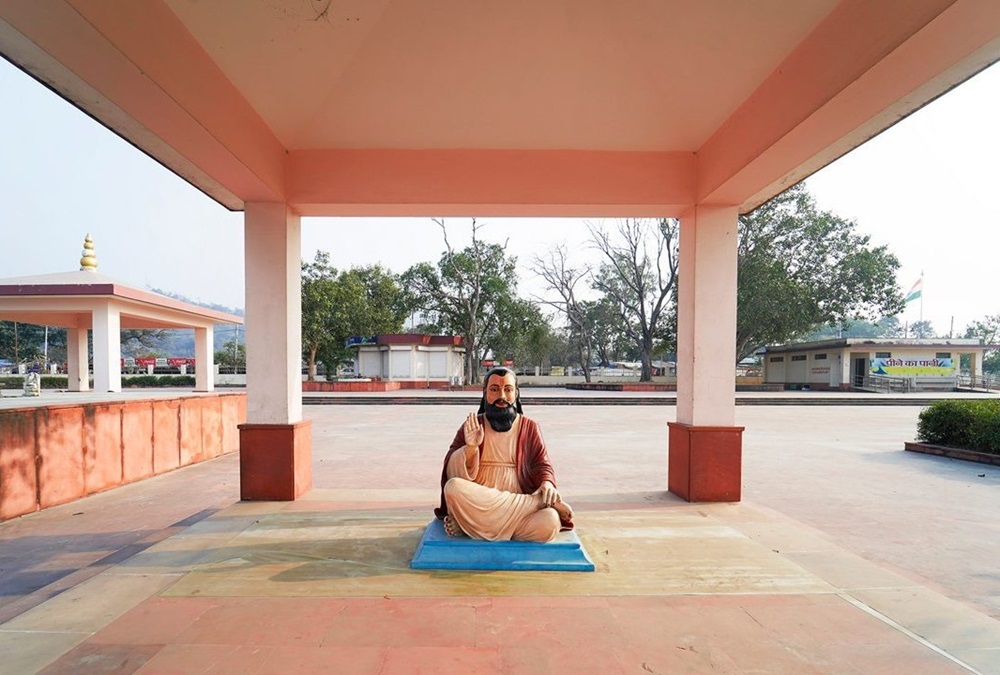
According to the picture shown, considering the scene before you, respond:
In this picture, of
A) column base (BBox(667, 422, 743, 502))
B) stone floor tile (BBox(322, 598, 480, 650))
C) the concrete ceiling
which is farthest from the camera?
column base (BBox(667, 422, 743, 502))

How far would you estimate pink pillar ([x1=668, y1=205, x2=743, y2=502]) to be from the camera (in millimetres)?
5672

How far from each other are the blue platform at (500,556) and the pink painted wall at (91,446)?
5020mm

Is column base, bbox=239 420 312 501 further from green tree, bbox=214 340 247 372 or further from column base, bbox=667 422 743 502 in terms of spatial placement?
green tree, bbox=214 340 247 372

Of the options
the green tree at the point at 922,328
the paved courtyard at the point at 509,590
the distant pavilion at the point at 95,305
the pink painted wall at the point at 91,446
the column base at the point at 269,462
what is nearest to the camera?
the paved courtyard at the point at 509,590

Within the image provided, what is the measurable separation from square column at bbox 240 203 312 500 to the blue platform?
2417mm

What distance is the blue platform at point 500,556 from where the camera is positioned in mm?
3787

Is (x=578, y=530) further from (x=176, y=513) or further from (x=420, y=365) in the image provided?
(x=420, y=365)

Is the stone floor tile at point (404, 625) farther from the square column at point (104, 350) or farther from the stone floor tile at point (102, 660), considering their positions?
the square column at point (104, 350)

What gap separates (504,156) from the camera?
5.59 meters

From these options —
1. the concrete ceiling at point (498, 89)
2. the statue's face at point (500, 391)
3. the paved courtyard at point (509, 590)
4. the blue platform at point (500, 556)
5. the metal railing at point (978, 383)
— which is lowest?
the metal railing at point (978, 383)

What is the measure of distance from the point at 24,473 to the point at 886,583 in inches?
322

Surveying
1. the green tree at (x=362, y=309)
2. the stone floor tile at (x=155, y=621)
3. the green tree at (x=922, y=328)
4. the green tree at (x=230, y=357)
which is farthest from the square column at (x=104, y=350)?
the green tree at (x=922, y=328)

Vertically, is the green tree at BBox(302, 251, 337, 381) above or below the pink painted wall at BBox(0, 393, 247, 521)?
above

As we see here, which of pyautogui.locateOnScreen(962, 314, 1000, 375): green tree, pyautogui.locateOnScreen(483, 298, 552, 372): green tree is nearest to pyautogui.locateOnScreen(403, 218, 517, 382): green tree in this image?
pyautogui.locateOnScreen(483, 298, 552, 372): green tree
